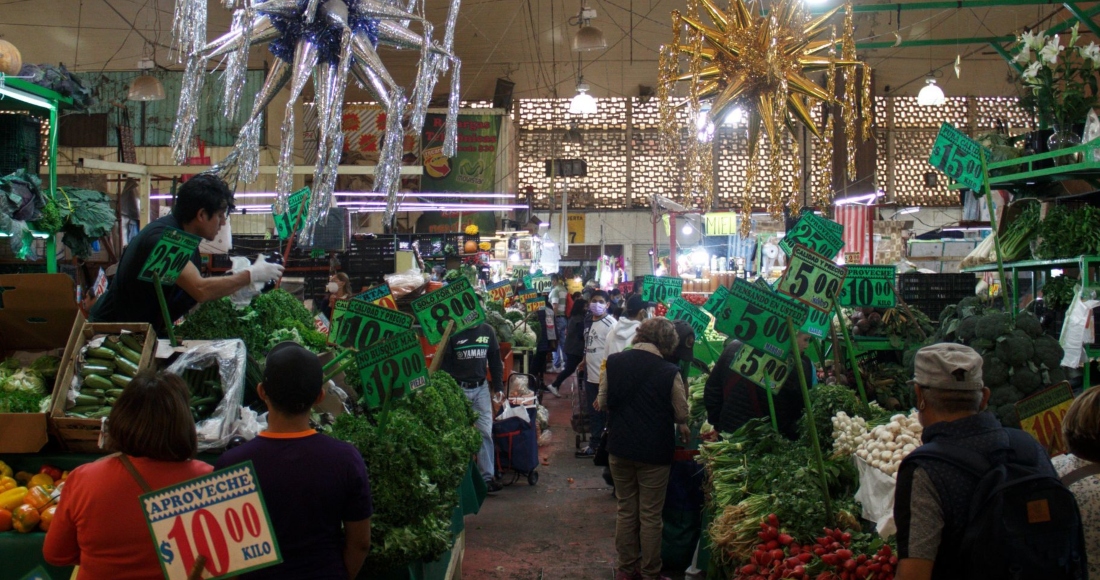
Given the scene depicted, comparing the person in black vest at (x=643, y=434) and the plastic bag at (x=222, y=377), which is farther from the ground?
the plastic bag at (x=222, y=377)

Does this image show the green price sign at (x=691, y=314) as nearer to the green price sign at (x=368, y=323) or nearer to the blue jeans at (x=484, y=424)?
the blue jeans at (x=484, y=424)

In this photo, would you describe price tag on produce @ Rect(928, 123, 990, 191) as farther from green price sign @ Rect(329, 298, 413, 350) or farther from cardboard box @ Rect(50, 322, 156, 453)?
cardboard box @ Rect(50, 322, 156, 453)

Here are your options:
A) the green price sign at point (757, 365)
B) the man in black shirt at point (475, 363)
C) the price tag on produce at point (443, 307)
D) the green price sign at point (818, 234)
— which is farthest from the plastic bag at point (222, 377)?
the man in black shirt at point (475, 363)

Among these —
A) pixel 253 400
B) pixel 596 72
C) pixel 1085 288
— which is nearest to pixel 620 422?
pixel 253 400

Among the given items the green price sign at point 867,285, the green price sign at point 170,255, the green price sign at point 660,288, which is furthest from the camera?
the green price sign at point 660,288

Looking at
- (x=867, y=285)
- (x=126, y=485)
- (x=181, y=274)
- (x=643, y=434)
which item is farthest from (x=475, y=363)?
(x=126, y=485)

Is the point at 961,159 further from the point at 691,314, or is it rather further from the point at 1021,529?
the point at 1021,529

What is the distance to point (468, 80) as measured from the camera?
22.3 m

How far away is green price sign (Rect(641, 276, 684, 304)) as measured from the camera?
7.97 metres

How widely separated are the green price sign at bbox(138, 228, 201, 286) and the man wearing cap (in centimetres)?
289

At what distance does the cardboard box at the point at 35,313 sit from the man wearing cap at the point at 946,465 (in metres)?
3.41

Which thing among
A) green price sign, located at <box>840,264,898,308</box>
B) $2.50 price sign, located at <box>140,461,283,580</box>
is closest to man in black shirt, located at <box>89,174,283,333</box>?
$2.50 price sign, located at <box>140,461,283,580</box>

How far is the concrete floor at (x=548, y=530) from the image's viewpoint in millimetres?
6062

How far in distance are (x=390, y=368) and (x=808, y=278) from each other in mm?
1965
